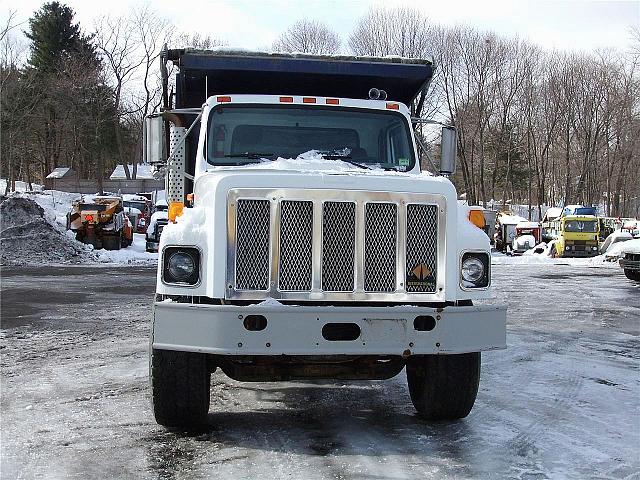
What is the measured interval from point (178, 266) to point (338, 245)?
105 centimetres

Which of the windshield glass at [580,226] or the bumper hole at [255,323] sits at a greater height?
the windshield glass at [580,226]

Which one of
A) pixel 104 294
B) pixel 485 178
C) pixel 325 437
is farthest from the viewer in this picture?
pixel 485 178

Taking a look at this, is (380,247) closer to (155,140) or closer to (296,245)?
(296,245)

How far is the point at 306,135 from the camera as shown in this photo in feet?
22.4

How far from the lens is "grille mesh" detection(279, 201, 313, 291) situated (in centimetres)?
517

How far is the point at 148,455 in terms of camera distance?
16.5 feet

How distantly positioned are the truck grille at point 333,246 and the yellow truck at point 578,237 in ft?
98.2

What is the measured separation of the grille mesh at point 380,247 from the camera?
5.25m

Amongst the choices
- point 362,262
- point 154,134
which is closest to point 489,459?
point 362,262

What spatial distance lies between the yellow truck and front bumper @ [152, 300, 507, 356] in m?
30.0

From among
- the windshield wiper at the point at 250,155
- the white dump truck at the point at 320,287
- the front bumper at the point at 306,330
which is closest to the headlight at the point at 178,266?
the white dump truck at the point at 320,287

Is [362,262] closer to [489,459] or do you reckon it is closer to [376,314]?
[376,314]

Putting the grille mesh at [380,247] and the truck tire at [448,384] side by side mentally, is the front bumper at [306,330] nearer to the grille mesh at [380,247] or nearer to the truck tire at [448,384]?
the grille mesh at [380,247]

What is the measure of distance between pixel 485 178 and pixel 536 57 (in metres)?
11.4
